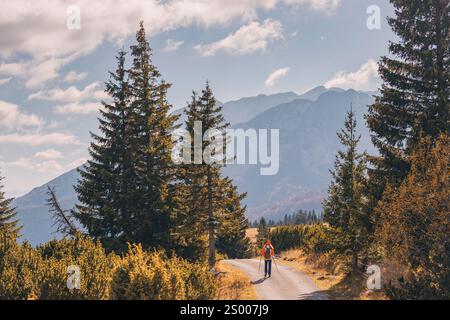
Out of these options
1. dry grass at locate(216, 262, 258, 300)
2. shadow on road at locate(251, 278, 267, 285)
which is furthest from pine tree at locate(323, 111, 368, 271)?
dry grass at locate(216, 262, 258, 300)

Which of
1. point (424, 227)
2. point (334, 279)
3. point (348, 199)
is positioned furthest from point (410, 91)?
point (334, 279)

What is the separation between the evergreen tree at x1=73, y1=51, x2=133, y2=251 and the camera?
93.9 feet

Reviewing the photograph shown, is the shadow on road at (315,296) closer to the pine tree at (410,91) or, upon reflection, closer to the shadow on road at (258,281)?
the shadow on road at (258,281)

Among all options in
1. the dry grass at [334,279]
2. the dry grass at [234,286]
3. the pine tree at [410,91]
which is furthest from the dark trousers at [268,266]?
the pine tree at [410,91]

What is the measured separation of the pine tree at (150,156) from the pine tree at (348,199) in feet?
36.6

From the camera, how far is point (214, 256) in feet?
99.4

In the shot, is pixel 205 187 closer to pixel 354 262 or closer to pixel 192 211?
pixel 192 211

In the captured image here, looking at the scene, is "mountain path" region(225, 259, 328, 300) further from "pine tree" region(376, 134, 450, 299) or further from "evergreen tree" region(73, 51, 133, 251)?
"evergreen tree" region(73, 51, 133, 251)

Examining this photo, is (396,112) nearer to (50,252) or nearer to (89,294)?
(89,294)

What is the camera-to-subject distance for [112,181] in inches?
1163

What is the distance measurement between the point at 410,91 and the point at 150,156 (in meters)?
17.8

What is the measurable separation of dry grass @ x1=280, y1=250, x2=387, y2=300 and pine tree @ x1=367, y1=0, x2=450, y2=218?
474 cm

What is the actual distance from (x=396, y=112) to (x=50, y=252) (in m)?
21.2

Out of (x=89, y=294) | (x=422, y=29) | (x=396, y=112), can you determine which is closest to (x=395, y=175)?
(x=396, y=112)
